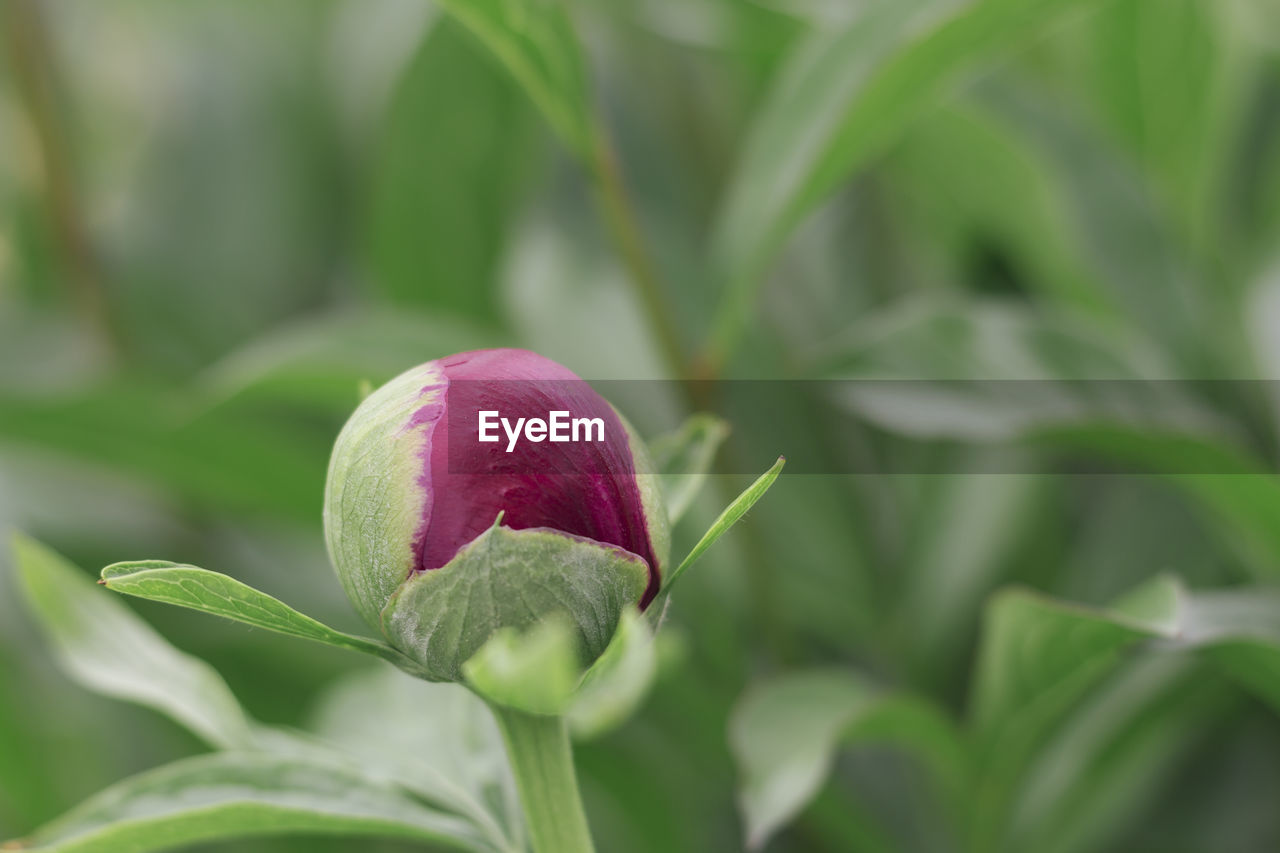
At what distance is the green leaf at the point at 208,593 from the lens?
228 mm

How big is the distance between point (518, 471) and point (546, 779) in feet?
0.27

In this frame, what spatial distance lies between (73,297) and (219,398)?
32 centimetres

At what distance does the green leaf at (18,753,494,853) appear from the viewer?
11.9 inches

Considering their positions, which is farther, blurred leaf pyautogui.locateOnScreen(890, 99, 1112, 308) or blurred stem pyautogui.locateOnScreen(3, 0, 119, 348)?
blurred stem pyautogui.locateOnScreen(3, 0, 119, 348)

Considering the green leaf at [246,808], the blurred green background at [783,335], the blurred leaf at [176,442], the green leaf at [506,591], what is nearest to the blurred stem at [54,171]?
the blurred green background at [783,335]

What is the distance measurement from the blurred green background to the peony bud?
221 millimetres

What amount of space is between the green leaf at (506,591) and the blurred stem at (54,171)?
615 mm

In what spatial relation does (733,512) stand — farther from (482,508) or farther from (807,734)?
(807,734)

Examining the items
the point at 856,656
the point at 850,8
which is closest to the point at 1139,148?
the point at 850,8

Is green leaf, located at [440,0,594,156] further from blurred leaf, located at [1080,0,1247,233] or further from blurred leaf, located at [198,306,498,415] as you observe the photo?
blurred leaf, located at [1080,0,1247,233]

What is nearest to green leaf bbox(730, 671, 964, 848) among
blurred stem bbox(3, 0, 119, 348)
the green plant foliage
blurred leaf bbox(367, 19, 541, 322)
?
the green plant foliage

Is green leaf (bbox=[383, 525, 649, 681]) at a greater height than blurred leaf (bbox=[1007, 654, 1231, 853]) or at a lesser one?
greater

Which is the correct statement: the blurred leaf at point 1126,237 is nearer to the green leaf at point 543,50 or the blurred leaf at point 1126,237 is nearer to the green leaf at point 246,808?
the green leaf at point 543,50

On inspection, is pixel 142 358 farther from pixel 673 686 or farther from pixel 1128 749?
pixel 1128 749
